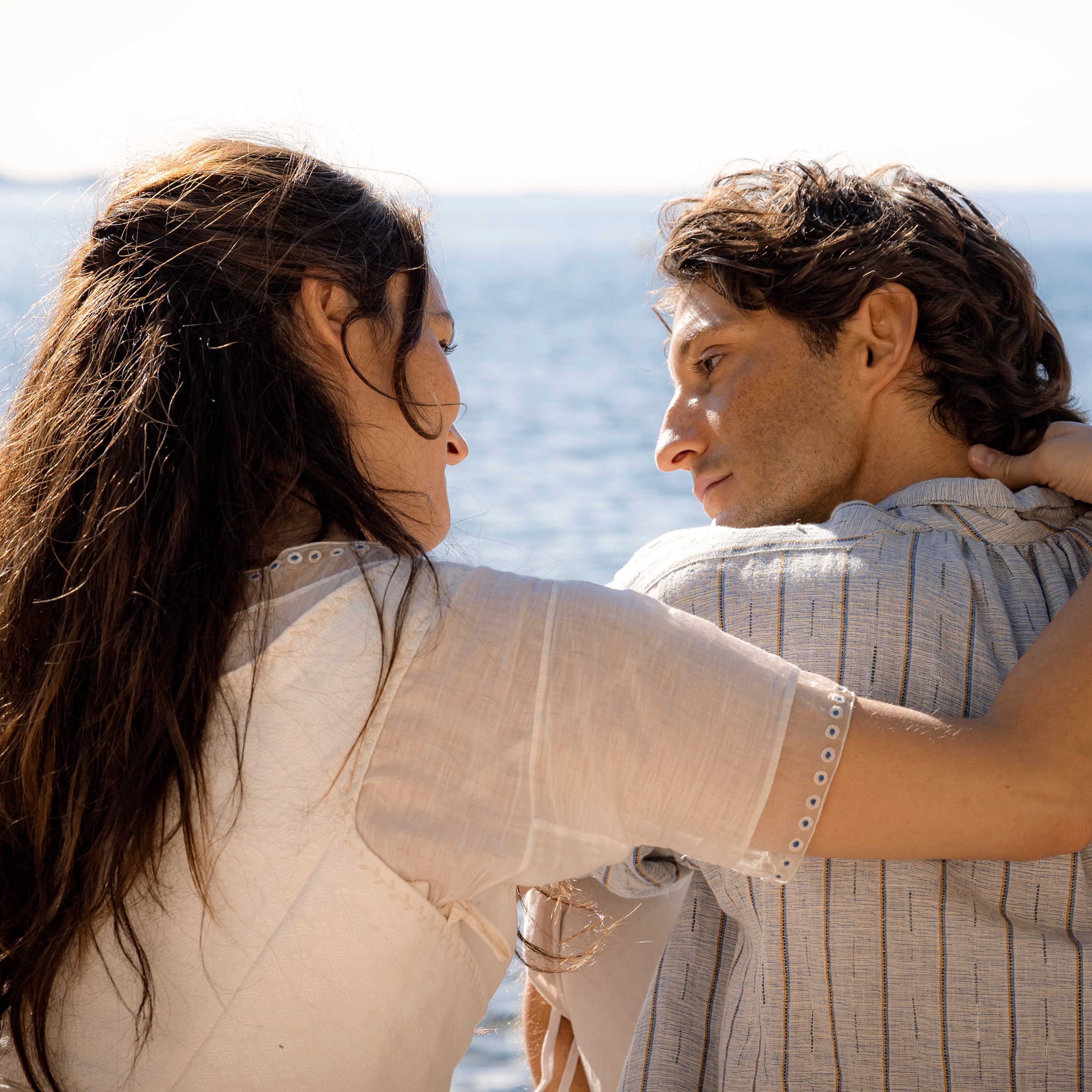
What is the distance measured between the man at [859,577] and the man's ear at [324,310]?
0.61 m

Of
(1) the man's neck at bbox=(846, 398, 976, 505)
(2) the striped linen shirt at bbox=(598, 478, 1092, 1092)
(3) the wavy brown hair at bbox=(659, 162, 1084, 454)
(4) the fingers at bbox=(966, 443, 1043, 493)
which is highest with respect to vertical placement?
(3) the wavy brown hair at bbox=(659, 162, 1084, 454)

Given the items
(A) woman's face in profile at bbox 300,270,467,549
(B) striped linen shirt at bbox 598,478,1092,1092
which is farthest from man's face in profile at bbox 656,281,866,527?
(A) woman's face in profile at bbox 300,270,467,549

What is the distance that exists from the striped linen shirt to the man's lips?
44 cm

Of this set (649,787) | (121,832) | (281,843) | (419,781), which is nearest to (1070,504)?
(649,787)

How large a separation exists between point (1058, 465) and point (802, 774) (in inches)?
30.7

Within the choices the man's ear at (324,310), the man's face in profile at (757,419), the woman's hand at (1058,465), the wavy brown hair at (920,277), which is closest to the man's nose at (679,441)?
the man's face in profile at (757,419)

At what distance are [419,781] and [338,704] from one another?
0.40 feet

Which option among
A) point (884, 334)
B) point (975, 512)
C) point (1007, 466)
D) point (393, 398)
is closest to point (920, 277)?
point (884, 334)

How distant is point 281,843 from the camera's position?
1229mm

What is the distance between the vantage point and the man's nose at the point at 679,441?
221 cm

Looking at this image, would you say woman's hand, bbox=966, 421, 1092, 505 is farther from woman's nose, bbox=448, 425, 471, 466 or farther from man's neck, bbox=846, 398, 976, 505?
woman's nose, bbox=448, 425, 471, 466

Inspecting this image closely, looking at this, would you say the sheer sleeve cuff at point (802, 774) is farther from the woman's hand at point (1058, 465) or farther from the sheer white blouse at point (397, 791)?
the woman's hand at point (1058, 465)

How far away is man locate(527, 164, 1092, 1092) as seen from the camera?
5.05 ft

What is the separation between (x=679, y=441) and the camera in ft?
7.29
